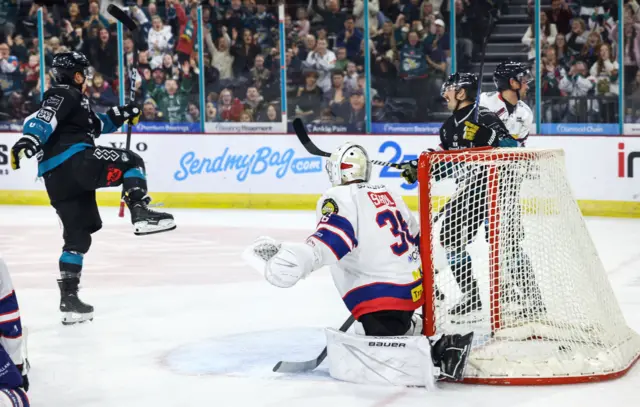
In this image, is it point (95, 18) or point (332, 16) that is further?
point (95, 18)

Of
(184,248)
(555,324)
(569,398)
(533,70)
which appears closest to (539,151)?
(555,324)

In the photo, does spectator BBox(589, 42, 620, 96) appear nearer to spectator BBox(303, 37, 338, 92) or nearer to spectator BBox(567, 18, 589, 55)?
spectator BBox(567, 18, 589, 55)

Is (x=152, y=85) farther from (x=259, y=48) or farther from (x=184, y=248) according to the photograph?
(x=184, y=248)

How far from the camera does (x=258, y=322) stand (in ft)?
18.9

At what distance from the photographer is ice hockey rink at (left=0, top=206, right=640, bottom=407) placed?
14.0ft

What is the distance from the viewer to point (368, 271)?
4.43 meters

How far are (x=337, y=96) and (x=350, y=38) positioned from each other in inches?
21.7

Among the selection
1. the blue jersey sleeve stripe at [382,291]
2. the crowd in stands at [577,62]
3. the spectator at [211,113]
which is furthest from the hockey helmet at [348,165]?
the spectator at [211,113]

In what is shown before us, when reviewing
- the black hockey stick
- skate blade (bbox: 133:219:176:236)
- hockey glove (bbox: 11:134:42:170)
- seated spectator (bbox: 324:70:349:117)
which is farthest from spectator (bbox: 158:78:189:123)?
the black hockey stick

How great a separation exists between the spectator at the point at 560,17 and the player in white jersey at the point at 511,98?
13.3 ft

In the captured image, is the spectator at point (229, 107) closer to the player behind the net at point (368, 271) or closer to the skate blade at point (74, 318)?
the skate blade at point (74, 318)

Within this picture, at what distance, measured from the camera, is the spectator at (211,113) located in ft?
37.3

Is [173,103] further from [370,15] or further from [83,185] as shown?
[83,185]

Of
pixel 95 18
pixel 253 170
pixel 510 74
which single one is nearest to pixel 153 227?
pixel 510 74
